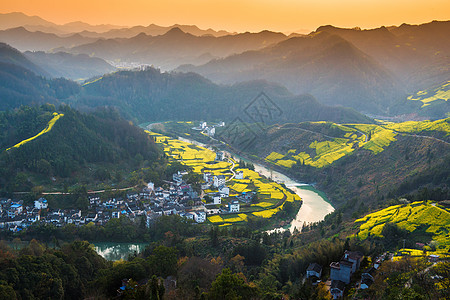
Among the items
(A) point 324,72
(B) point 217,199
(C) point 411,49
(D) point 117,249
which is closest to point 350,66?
(A) point 324,72

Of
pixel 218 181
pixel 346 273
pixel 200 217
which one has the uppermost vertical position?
pixel 346 273

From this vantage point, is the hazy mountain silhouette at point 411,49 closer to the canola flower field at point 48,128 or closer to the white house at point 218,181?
the white house at point 218,181

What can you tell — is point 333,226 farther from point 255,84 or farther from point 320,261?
point 255,84

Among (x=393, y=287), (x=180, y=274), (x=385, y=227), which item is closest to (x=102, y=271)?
(x=180, y=274)

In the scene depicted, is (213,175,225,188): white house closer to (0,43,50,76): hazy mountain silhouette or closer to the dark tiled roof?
the dark tiled roof

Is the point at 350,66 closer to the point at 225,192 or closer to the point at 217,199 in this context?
the point at 225,192

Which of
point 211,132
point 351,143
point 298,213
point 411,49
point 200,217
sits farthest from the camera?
point 411,49

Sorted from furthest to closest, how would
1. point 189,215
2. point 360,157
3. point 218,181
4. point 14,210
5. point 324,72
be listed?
point 324,72, point 360,157, point 218,181, point 189,215, point 14,210

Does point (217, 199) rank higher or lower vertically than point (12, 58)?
lower

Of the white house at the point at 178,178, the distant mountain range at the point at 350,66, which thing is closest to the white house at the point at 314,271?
the white house at the point at 178,178
